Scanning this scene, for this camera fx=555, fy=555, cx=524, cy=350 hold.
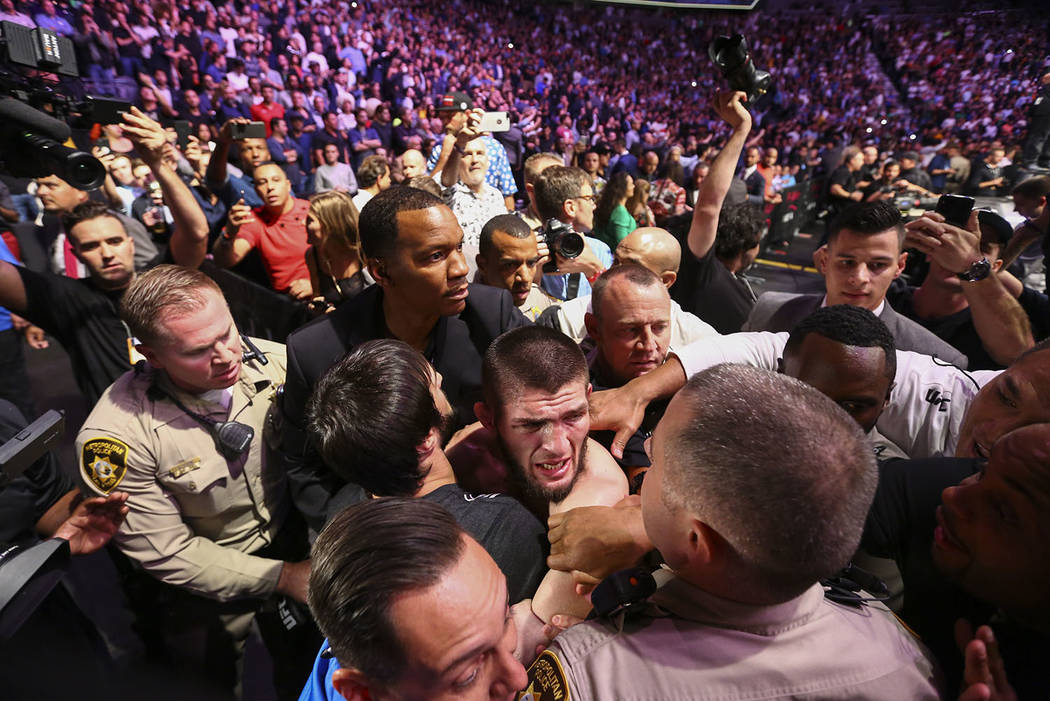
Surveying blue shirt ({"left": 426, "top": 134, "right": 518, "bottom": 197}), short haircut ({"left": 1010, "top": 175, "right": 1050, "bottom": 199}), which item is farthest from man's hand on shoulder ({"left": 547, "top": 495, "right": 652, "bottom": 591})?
short haircut ({"left": 1010, "top": 175, "right": 1050, "bottom": 199})

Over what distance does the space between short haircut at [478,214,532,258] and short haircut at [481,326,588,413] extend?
1.17 meters

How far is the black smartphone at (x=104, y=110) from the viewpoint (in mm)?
2600

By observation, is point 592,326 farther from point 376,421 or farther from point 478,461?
point 376,421

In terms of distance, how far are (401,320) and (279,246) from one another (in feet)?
5.94

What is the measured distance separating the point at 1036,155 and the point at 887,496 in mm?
9351

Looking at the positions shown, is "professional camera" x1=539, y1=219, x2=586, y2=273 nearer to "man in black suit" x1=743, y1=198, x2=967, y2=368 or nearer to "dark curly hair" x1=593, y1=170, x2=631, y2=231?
"man in black suit" x1=743, y1=198, x2=967, y2=368

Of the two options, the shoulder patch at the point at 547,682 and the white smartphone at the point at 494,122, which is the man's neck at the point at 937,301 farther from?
the white smartphone at the point at 494,122

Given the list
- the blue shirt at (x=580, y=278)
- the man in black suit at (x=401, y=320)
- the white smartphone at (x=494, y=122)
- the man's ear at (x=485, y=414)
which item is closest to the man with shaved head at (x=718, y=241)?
the blue shirt at (x=580, y=278)

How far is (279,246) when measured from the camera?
11.8 feet

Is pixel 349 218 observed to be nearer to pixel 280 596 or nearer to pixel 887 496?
pixel 280 596

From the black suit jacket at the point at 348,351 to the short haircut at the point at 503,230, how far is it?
20.1 inches

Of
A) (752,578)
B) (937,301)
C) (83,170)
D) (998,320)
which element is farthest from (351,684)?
(937,301)

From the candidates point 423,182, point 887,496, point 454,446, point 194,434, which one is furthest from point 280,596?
point 423,182

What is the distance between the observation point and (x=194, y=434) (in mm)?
1900
